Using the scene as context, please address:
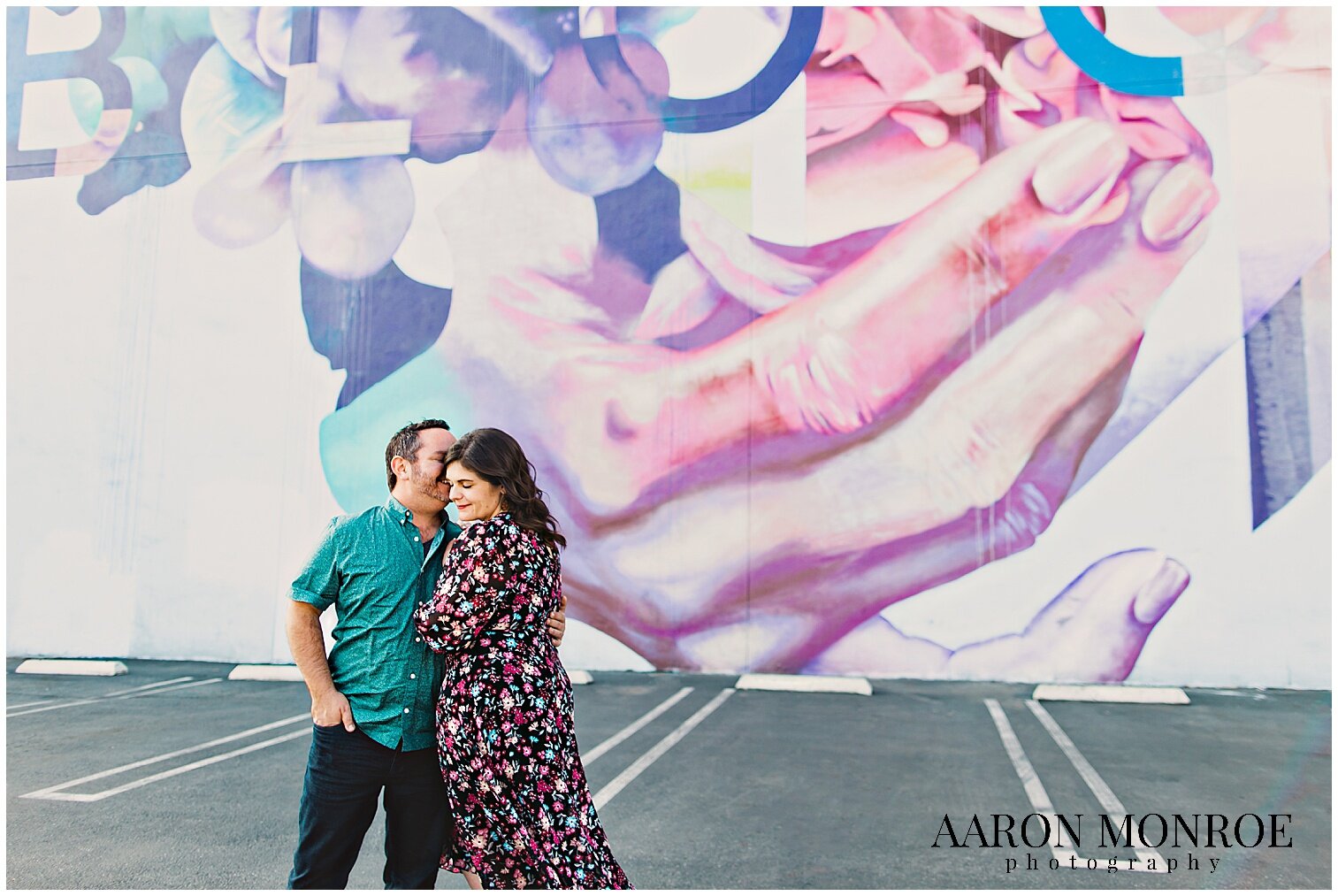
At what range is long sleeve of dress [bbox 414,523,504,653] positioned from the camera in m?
2.37

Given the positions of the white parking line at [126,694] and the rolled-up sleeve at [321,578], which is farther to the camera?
the white parking line at [126,694]

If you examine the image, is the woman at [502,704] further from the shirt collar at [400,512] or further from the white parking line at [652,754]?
the white parking line at [652,754]

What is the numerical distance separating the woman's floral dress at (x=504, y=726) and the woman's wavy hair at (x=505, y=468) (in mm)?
50

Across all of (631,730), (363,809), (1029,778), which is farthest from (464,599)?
(631,730)

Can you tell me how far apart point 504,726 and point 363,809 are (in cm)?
44

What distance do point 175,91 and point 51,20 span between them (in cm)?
212

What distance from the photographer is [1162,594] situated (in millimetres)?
9320

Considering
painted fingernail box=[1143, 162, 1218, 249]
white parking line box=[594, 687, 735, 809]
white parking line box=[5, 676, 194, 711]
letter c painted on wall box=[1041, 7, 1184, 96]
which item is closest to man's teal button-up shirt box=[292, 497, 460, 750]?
white parking line box=[594, 687, 735, 809]

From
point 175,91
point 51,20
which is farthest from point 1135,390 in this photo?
point 51,20

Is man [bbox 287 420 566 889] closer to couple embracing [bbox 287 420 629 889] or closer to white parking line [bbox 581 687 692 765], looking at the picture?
couple embracing [bbox 287 420 629 889]

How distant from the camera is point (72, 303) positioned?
38.0ft

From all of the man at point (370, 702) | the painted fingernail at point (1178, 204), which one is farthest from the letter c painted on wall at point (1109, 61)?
the man at point (370, 702)

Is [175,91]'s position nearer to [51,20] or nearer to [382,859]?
[51,20]

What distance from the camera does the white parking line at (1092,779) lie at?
4.12m
